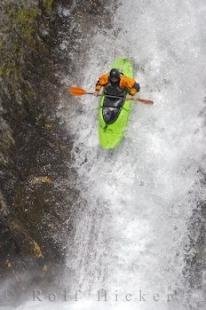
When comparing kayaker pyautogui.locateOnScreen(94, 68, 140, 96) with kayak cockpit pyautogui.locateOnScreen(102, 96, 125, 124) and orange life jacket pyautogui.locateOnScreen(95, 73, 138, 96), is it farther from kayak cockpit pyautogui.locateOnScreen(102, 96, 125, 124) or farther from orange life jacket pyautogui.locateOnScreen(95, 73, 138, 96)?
kayak cockpit pyautogui.locateOnScreen(102, 96, 125, 124)

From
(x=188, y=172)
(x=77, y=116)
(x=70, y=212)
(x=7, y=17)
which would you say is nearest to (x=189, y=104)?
(x=188, y=172)

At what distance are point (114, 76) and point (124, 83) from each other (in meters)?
0.43

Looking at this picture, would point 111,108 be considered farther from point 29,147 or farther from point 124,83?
point 29,147

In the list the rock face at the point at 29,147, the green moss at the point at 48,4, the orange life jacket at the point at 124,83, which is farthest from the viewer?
the green moss at the point at 48,4

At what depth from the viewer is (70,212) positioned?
1136 centimetres

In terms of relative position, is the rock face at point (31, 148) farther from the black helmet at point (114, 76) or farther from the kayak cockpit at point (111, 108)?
the black helmet at point (114, 76)

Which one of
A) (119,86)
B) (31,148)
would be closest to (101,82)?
(119,86)

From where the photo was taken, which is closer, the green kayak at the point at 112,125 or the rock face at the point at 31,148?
the rock face at the point at 31,148

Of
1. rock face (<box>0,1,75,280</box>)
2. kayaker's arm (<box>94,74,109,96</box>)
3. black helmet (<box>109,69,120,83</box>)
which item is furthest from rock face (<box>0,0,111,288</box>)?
black helmet (<box>109,69,120,83</box>)

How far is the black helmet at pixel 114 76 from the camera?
11289 millimetres

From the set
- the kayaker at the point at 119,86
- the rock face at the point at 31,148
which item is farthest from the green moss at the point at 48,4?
the kayaker at the point at 119,86

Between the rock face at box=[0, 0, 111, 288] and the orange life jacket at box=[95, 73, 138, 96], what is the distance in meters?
1.00

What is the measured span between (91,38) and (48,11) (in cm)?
120

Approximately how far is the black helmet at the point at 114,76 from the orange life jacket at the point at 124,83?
221 millimetres
